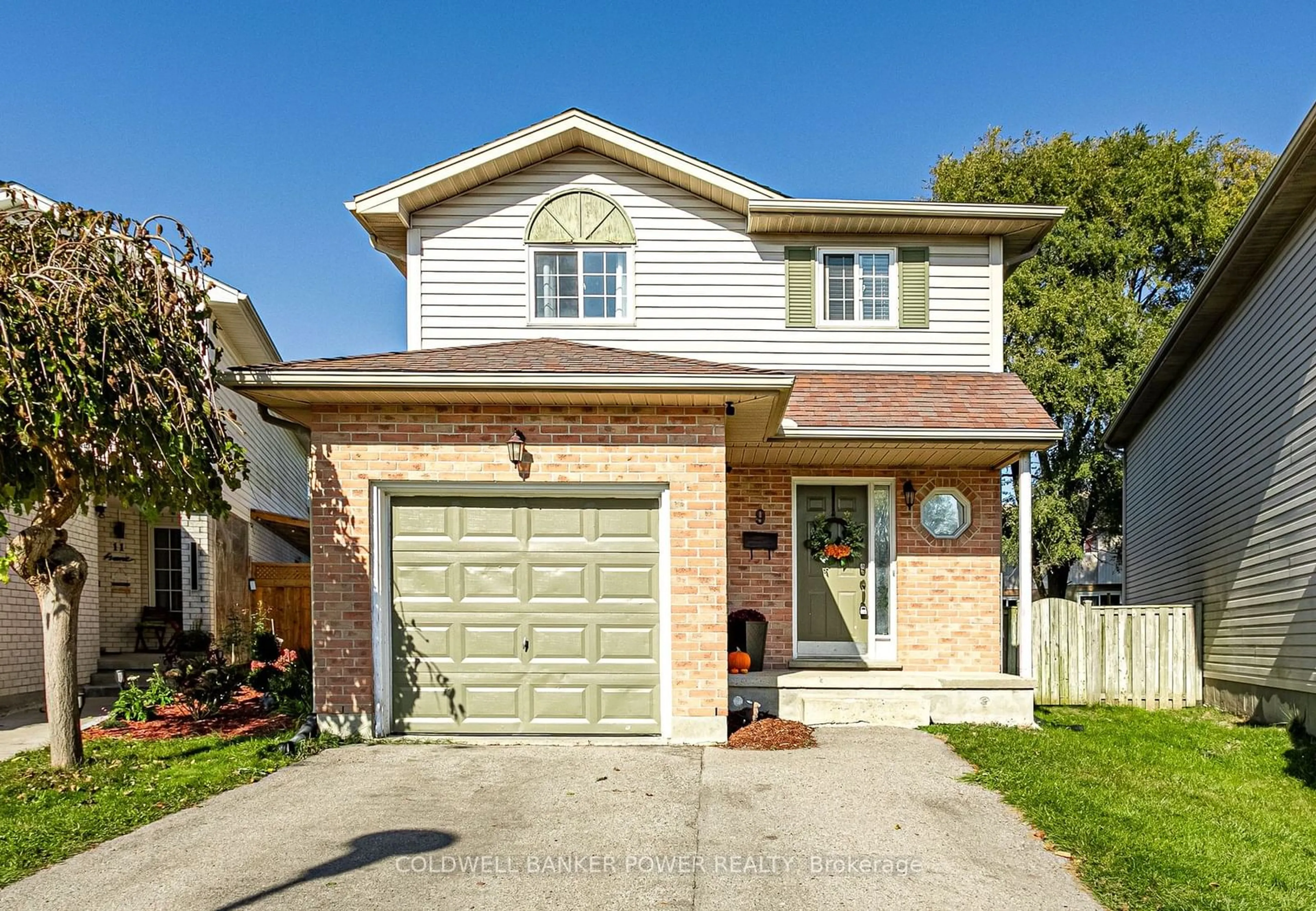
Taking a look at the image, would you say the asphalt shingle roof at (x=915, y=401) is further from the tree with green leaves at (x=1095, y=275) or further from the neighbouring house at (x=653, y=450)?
the tree with green leaves at (x=1095, y=275)

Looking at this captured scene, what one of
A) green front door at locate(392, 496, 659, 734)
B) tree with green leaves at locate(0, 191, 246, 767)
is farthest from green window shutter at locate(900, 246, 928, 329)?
tree with green leaves at locate(0, 191, 246, 767)

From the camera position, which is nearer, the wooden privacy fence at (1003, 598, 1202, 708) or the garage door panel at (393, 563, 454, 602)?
the garage door panel at (393, 563, 454, 602)

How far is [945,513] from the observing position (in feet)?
36.5

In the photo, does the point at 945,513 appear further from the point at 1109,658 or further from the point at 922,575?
the point at 1109,658

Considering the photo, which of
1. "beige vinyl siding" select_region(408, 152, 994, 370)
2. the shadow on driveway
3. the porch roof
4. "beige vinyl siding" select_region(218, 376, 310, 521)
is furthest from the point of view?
"beige vinyl siding" select_region(218, 376, 310, 521)

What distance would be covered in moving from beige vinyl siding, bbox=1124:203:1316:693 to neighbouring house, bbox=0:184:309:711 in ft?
38.8

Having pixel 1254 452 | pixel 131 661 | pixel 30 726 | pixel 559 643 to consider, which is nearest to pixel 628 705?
pixel 559 643

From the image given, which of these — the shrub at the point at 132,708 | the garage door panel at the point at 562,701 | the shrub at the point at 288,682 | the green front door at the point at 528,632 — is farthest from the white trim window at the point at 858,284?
the shrub at the point at 132,708

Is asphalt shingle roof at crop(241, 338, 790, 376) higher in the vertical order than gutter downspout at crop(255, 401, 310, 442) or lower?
higher

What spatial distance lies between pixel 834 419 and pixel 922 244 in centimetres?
335

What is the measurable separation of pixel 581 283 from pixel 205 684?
6228 millimetres

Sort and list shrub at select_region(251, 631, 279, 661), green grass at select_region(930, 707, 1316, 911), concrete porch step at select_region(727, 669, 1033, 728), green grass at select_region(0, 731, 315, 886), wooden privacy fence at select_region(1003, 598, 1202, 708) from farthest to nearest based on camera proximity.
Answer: wooden privacy fence at select_region(1003, 598, 1202, 708) → shrub at select_region(251, 631, 279, 661) → concrete porch step at select_region(727, 669, 1033, 728) → green grass at select_region(0, 731, 315, 886) → green grass at select_region(930, 707, 1316, 911)

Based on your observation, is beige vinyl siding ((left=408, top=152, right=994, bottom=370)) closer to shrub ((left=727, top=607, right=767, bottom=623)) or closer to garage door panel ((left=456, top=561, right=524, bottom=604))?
shrub ((left=727, top=607, right=767, bottom=623))

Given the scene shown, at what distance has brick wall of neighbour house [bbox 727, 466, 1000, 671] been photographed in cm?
1102
